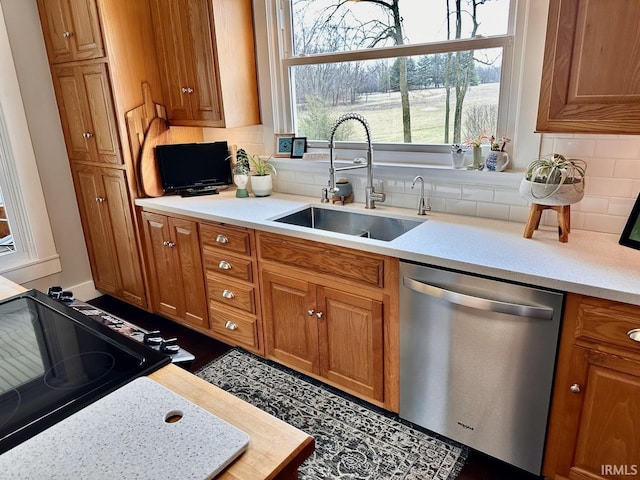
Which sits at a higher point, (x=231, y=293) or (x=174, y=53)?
(x=174, y=53)

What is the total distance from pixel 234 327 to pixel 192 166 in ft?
3.63

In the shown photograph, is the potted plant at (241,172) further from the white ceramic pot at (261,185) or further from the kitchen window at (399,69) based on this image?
the kitchen window at (399,69)

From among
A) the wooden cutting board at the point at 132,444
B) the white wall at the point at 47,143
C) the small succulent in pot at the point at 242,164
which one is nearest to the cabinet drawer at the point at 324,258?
the small succulent in pot at the point at 242,164

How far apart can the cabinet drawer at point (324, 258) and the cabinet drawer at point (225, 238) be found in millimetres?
110

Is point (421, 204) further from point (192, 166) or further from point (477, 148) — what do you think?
point (192, 166)

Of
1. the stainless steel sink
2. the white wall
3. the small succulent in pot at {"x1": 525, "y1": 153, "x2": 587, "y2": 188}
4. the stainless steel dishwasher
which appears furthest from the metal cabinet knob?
the white wall

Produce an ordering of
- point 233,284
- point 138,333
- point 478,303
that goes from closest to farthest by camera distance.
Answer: point 138,333 < point 478,303 < point 233,284

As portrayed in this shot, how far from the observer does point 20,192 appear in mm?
3107

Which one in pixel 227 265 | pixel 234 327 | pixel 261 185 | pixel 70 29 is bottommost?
pixel 234 327

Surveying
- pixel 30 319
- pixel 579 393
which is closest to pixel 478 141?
pixel 579 393

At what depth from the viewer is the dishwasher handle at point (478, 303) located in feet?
5.13

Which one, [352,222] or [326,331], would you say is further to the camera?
[352,222]

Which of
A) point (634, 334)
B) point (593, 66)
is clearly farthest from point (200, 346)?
point (593, 66)

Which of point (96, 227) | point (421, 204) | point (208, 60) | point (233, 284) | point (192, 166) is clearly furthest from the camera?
point (96, 227)
